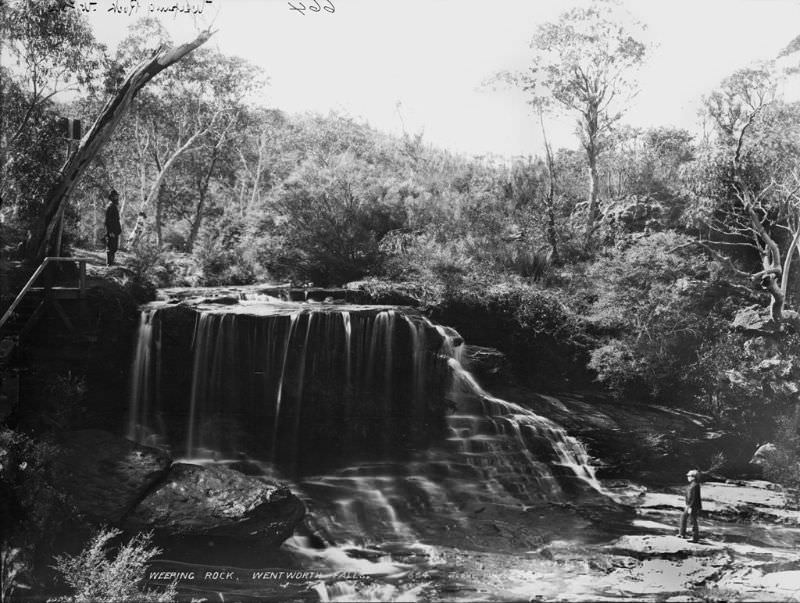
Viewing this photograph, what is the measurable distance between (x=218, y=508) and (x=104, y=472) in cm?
192

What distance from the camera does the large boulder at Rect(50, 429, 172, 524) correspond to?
9648 mm

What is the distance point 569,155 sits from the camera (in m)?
24.5

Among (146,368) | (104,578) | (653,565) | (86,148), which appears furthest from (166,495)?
(653,565)

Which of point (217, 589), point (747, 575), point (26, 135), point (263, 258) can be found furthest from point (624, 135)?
point (217, 589)

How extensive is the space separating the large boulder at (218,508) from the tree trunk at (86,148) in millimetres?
5473

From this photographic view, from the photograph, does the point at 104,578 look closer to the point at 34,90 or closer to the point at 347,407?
the point at 347,407

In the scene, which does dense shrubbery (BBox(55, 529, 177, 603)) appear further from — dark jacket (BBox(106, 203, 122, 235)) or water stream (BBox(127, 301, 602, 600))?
dark jacket (BBox(106, 203, 122, 235))

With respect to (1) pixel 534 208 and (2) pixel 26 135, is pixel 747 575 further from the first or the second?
(2) pixel 26 135

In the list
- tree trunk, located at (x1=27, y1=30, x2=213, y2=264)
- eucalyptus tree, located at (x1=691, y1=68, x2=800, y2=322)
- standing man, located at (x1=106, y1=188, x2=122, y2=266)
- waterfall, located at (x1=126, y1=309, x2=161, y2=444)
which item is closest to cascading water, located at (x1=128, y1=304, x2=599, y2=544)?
waterfall, located at (x1=126, y1=309, x2=161, y2=444)

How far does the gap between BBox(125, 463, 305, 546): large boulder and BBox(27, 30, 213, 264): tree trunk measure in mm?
5473

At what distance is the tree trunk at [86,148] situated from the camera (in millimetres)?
12547

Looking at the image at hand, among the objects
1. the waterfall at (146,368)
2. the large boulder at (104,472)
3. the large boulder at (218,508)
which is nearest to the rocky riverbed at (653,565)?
the large boulder at (218,508)

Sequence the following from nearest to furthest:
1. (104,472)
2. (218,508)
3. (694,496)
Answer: (218,508) → (104,472) → (694,496)

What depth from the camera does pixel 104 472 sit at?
10.1m
